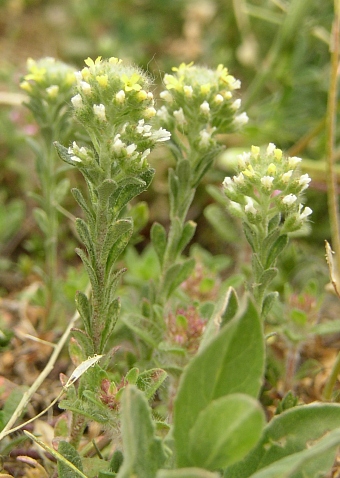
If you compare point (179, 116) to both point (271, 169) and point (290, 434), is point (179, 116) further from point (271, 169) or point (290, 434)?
point (290, 434)

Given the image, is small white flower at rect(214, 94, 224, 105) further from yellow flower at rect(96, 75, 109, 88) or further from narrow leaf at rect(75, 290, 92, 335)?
narrow leaf at rect(75, 290, 92, 335)

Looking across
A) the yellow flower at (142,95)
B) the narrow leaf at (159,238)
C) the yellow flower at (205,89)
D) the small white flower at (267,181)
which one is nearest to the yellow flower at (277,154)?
the small white flower at (267,181)

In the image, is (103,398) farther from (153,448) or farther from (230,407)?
(230,407)

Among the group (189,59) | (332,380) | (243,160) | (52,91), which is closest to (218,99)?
(243,160)

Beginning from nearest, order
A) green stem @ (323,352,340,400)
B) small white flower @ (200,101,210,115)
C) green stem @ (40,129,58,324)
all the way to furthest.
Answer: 1. small white flower @ (200,101,210,115)
2. green stem @ (323,352,340,400)
3. green stem @ (40,129,58,324)

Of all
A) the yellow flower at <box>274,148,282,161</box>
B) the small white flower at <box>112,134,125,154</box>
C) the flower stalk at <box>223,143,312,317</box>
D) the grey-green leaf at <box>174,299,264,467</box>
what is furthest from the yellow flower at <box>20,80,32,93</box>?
the grey-green leaf at <box>174,299,264,467</box>

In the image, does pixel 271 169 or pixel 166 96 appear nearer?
pixel 271 169
